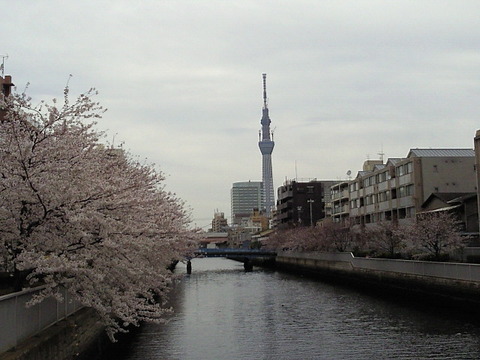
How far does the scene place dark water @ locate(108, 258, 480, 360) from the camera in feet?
74.8

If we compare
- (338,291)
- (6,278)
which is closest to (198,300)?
(338,291)

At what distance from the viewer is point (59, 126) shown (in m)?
15.5

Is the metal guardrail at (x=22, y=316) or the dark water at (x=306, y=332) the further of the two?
the dark water at (x=306, y=332)

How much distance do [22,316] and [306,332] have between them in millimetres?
16385

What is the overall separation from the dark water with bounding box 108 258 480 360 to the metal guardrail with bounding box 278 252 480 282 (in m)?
2.68

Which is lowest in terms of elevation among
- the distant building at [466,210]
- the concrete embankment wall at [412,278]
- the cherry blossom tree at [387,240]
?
Result: the concrete embankment wall at [412,278]

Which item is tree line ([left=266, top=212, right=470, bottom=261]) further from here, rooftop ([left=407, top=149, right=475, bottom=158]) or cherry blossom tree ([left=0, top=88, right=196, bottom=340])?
cherry blossom tree ([left=0, top=88, right=196, bottom=340])

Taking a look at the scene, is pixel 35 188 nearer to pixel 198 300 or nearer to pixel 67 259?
pixel 67 259

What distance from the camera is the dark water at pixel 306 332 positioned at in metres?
22.8

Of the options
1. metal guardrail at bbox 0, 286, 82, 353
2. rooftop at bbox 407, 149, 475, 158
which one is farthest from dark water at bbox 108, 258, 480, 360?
rooftop at bbox 407, 149, 475, 158

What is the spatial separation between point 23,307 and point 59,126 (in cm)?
473

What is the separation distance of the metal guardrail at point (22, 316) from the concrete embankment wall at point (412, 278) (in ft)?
75.5

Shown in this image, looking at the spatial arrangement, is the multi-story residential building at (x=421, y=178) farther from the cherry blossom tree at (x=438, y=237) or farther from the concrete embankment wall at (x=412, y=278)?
the cherry blossom tree at (x=438, y=237)

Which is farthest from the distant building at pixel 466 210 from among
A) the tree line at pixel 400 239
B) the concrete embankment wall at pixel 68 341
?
the concrete embankment wall at pixel 68 341
